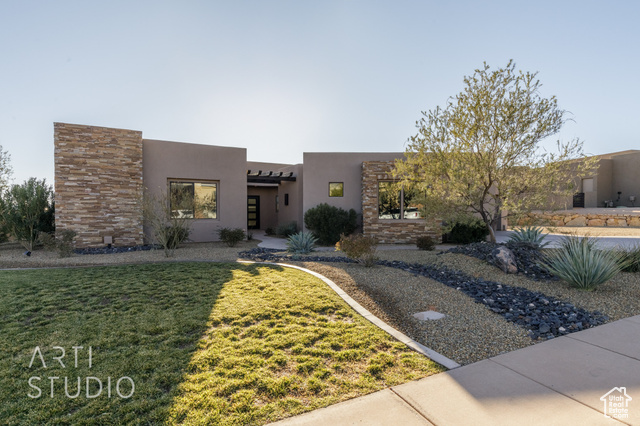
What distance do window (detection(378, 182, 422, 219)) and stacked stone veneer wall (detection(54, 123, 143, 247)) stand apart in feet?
29.5

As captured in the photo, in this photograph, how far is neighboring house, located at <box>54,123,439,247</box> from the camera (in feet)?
36.9

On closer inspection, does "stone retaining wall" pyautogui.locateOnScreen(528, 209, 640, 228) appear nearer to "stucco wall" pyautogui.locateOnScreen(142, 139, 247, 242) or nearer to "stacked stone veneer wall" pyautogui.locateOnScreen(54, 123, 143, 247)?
"stucco wall" pyautogui.locateOnScreen(142, 139, 247, 242)

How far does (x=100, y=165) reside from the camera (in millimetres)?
11539

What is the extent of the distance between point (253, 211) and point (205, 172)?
278 inches

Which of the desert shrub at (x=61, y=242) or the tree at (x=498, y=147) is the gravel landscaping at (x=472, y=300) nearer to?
the desert shrub at (x=61, y=242)

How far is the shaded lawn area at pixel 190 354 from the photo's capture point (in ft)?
8.09

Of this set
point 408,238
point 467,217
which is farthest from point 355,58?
point 408,238

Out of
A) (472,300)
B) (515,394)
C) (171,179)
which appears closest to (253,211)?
(171,179)

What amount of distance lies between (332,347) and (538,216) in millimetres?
7706

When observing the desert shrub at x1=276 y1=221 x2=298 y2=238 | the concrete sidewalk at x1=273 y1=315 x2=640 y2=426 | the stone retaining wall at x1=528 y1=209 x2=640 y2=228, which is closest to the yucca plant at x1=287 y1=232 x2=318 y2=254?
the desert shrub at x1=276 y1=221 x2=298 y2=238

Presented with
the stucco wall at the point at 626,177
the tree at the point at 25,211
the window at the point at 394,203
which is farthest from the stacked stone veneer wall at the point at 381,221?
the stucco wall at the point at 626,177

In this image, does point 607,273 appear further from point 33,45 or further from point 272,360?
point 33,45

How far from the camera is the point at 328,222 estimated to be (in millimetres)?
13117

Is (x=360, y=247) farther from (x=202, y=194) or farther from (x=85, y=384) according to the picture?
(x=202, y=194)
